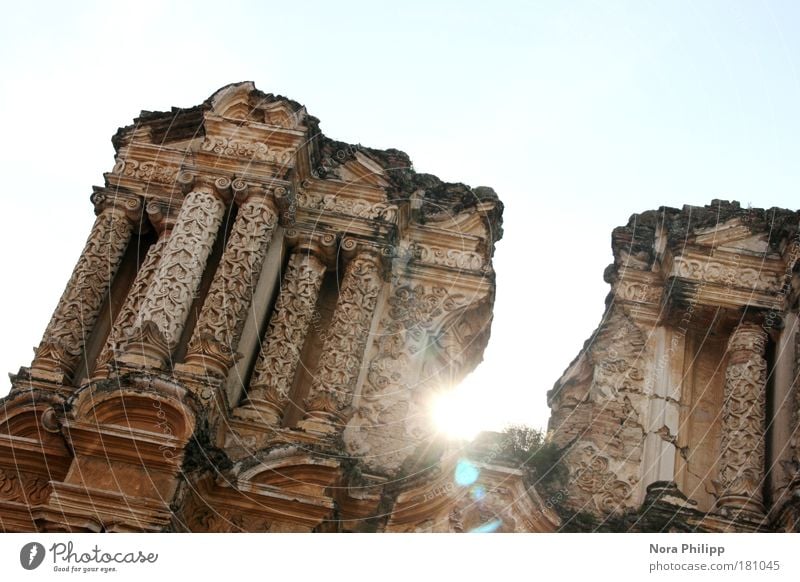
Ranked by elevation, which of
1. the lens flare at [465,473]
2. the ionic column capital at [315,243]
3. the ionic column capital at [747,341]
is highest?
the ionic column capital at [315,243]

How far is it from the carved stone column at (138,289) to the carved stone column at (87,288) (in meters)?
0.33

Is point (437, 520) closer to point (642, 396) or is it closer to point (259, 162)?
point (642, 396)

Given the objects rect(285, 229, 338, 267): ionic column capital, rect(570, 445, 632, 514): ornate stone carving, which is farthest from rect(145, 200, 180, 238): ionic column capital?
rect(570, 445, 632, 514): ornate stone carving

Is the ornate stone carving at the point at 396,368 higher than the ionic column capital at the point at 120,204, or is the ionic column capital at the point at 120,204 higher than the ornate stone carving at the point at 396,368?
the ionic column capital at the point at 120,204

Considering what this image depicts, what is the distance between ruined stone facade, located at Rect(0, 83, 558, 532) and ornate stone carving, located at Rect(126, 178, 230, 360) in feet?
0.09

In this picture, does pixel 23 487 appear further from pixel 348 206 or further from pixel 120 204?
pixel 348 206

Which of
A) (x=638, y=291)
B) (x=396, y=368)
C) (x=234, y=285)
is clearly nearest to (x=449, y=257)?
(x=396, y=368)

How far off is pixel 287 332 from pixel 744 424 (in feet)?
16.9

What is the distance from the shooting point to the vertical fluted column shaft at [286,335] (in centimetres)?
1396

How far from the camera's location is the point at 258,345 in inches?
575
